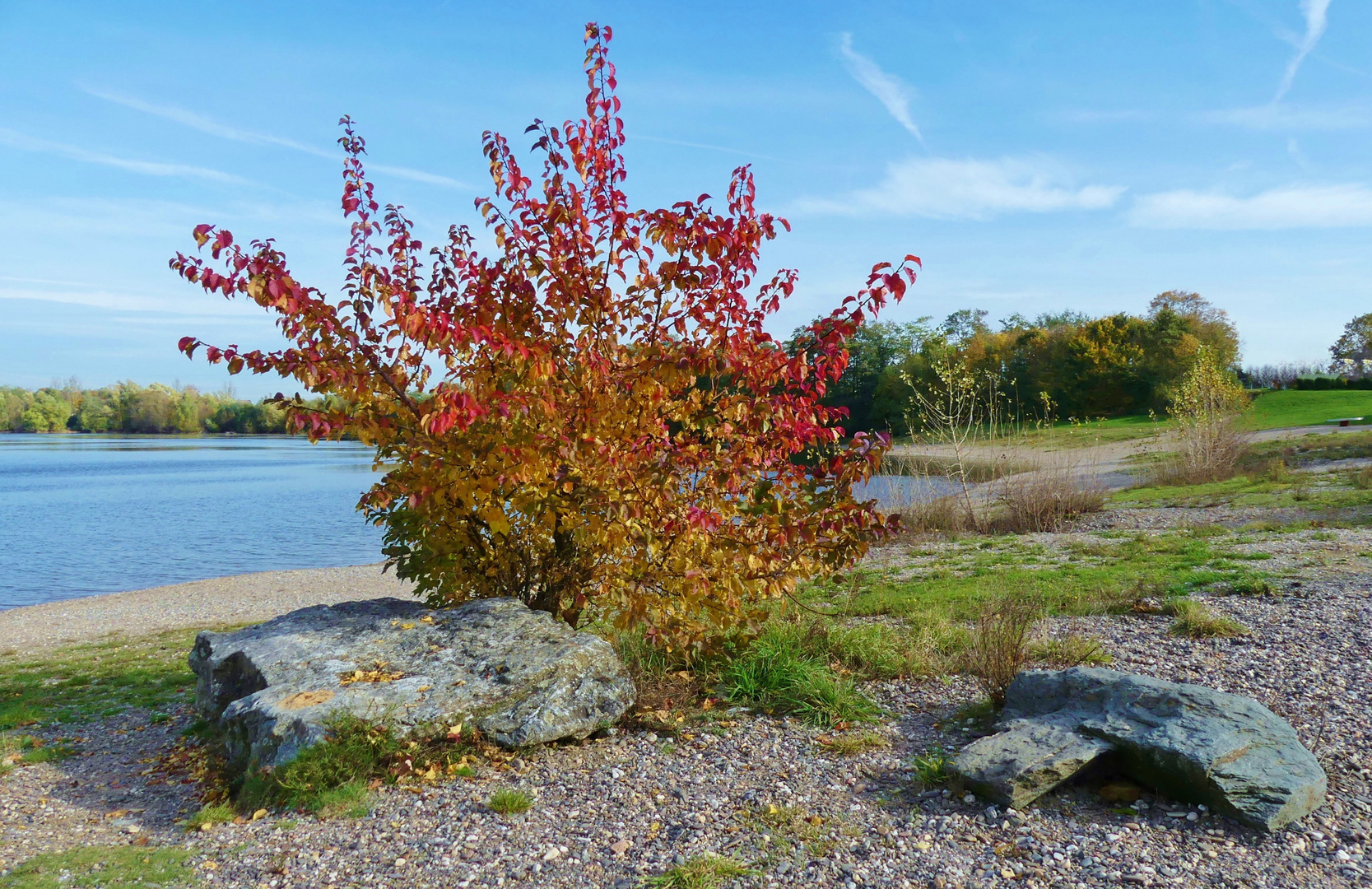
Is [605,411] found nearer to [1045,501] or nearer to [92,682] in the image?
[92,682]

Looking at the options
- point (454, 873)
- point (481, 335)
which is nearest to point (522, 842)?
point (454, 873)

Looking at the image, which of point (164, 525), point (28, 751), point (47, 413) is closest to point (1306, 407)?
point (28, 751)

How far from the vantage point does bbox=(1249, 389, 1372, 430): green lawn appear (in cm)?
2959

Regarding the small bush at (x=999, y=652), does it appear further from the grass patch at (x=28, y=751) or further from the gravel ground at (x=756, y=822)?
the grass patch at (x=28, y=751)

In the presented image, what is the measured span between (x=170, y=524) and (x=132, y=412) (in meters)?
98.1

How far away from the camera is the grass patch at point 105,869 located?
3145 millimetres

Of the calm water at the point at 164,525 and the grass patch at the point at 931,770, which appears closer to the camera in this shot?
the grass patch at the point at 931,770

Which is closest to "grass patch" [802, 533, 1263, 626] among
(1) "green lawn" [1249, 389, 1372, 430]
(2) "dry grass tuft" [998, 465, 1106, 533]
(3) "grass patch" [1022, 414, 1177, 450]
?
(2) "dry grass tuft" [998, 465, 1106, 533]

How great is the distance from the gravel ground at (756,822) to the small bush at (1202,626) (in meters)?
0.72

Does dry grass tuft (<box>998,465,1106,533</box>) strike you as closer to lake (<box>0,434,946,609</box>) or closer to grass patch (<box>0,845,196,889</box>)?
lake (<box>0,434,946,609</box>)

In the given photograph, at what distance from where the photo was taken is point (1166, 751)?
354cm

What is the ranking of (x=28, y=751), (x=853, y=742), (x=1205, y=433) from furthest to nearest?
(x=1205, y=433)
(x=28, y=751)
(x=853, y=742)

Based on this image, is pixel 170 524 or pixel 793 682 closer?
pixel 793 682

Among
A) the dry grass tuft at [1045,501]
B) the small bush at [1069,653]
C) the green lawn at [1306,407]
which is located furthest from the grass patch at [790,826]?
the green lawn at [1306,407]
